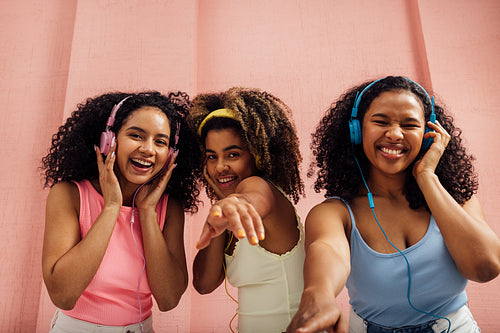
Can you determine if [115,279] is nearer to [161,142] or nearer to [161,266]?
[161,266]

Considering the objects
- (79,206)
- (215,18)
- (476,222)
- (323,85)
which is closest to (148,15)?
(215,18)

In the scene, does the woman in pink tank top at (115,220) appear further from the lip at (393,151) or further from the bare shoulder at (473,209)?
the bare shoulder at (473,209)

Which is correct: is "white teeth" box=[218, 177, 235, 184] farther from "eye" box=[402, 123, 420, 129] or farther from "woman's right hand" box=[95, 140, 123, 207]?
"eye" box=[402, 123, 420, 129]

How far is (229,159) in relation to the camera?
1185 millimetres

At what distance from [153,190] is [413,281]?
Answer: 0.88m

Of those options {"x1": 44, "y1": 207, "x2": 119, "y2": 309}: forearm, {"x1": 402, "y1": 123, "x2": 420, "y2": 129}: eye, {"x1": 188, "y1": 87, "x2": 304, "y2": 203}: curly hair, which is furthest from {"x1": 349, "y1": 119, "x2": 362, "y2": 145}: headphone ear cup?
{"x1": 44, "y1": 207, "x2": 119, "y2": 309}: forearm

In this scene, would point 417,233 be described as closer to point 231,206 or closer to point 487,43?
point 231,206

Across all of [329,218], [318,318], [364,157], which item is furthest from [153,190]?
[318,318]

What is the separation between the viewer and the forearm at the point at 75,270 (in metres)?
1.01

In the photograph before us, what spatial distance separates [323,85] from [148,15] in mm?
1168

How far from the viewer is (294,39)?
85.5 inches

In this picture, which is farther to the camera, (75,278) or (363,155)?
(363,155)

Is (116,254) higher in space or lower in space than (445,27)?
lower

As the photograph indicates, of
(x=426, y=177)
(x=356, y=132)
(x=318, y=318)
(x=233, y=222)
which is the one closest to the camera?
(x=318, y=318)
